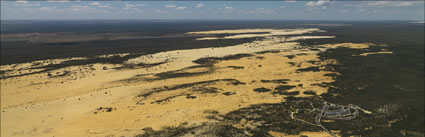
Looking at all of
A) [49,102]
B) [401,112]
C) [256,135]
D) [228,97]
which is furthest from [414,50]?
[49,102]

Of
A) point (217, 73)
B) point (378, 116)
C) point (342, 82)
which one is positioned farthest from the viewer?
point (217, 73)

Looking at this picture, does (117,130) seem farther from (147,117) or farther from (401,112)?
(401,112)

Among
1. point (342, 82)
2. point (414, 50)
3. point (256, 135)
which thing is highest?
point (414, 50)

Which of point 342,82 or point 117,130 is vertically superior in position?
point 342,82

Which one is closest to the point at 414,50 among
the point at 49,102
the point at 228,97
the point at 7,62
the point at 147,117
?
the point at 228,97

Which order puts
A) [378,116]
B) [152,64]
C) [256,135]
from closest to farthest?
[256,135]
[378,116]
[152,64]

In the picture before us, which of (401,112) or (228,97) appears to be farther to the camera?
(228,97)
